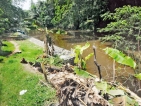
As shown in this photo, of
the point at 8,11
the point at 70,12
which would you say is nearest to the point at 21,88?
the point at 8,11

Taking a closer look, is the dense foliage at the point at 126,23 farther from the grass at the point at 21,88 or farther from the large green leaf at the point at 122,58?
the large green leaf at the point at 122,58

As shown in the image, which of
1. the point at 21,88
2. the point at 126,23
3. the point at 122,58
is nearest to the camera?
the point at 122,58

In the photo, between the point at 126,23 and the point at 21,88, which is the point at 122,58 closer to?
the point at 21,88

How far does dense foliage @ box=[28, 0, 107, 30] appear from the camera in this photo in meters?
31.8

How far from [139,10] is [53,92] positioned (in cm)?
748

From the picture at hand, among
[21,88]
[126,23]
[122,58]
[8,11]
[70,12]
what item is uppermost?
[8,11]

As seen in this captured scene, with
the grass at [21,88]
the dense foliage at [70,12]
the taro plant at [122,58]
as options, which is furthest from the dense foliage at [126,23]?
the dense foliage at [70,12]

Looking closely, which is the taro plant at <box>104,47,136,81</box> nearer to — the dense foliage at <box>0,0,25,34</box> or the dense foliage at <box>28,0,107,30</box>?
the dense foliage at <box>0,0,25,34</box>

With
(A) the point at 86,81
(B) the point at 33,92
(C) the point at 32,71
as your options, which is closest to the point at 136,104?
(A) the point at 86,81

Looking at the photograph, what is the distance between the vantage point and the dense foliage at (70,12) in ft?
104

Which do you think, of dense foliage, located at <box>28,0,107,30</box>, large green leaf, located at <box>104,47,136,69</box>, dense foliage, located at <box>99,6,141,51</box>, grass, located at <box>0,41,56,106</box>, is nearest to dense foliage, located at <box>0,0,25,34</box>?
dense foliage, located at <box>28,0,107,30</box>

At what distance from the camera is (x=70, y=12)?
37156 millimetres

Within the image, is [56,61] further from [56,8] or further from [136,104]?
[56,8]

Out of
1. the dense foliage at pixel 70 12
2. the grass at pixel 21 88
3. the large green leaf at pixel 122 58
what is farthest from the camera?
the dense foliage at pixel 70 12
